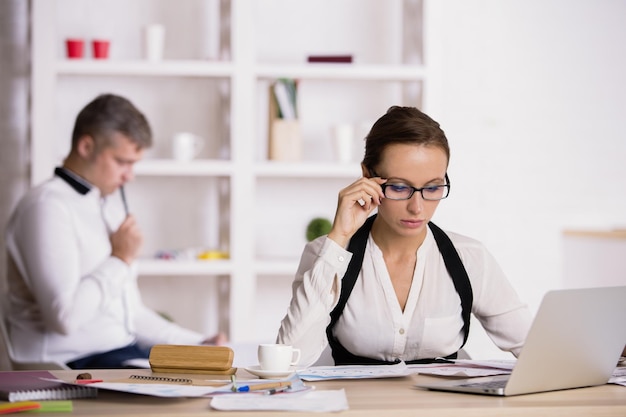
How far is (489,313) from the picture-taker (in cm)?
223

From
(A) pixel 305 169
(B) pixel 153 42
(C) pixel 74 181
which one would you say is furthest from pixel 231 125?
(C) pixel 74 181

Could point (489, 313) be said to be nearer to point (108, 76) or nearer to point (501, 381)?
point (501, 381)

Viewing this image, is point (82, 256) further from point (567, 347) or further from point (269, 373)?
point (567, 347)

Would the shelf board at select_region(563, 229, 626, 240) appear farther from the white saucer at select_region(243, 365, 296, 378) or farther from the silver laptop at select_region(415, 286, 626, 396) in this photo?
the white saucer at select_region(243, 365, 296, 378)

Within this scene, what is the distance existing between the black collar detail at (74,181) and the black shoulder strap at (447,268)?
50.0 inches

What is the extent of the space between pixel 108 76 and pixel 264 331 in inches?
55.0

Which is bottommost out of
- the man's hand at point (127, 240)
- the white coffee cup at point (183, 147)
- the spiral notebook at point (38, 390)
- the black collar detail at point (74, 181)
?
the spiral notebook at point (38, 390)

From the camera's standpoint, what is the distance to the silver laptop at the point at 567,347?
152 cm

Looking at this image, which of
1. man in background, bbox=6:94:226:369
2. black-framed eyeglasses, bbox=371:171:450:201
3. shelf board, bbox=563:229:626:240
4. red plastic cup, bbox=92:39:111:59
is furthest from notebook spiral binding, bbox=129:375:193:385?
shelf board, bbox=563:229:626:240

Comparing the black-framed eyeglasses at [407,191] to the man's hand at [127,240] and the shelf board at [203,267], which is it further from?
the shelf board at [203,267]

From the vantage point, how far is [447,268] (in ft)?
7.31

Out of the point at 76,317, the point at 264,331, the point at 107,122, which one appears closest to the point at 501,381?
the point at 76,317

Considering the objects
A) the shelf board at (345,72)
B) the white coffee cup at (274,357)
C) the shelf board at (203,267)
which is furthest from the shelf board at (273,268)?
the white coffee cup at (274,357)

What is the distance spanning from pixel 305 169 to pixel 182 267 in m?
0.70
